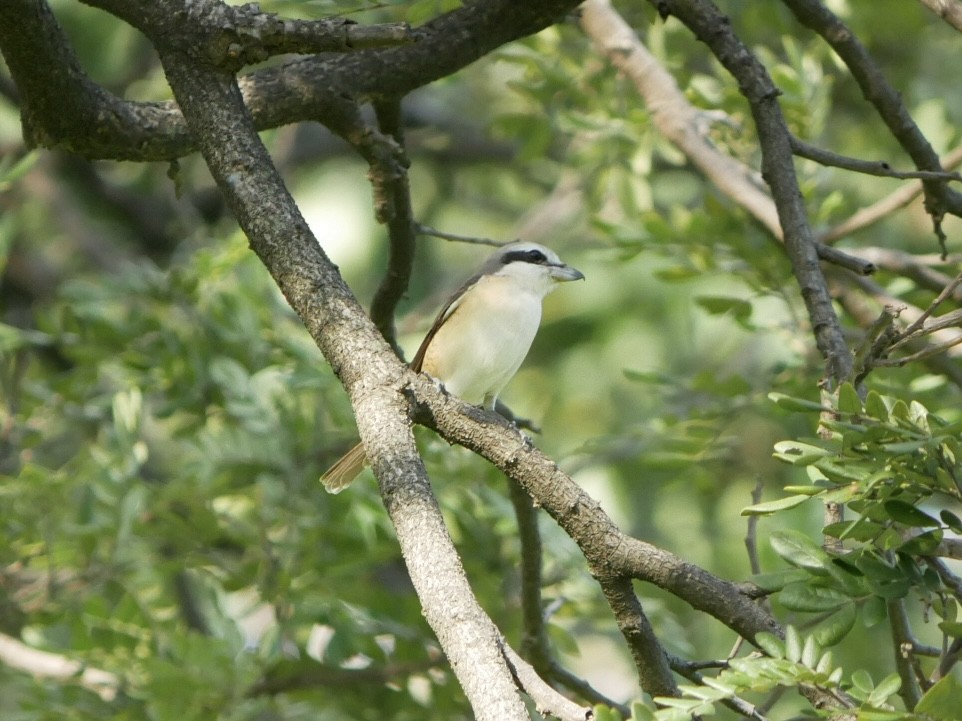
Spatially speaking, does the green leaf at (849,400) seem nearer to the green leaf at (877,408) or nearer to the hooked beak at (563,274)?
the green leaf at (877,408)

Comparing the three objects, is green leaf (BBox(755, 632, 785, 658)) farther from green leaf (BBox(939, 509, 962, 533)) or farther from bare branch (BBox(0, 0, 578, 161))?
bare branch (BBox(0, 0, 578, 161))

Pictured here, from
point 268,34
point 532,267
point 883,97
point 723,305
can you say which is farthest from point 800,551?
point 532,267

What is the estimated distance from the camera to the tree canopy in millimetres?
1762

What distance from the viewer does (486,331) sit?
13.7ft

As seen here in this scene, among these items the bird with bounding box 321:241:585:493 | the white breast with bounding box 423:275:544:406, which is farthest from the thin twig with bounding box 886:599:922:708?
the white breast with bounding box 423:275:544:406

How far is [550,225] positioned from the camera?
6402 mm

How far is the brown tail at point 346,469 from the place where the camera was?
3646 mm

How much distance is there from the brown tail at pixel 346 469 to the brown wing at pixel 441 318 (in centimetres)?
73

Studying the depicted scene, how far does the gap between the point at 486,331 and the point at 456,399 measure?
2231mm

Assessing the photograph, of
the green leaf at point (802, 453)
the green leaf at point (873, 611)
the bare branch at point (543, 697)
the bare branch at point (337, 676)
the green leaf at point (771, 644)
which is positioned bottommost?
the bare branch at point (543, 697)

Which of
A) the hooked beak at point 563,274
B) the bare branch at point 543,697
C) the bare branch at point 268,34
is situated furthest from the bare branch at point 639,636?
the hooked beak at point 563,274

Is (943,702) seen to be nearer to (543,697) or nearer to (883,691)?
(883,691)

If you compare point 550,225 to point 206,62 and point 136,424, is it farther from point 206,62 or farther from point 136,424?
point 206,62

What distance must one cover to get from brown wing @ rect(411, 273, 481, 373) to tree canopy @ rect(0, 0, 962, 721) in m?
0.42
